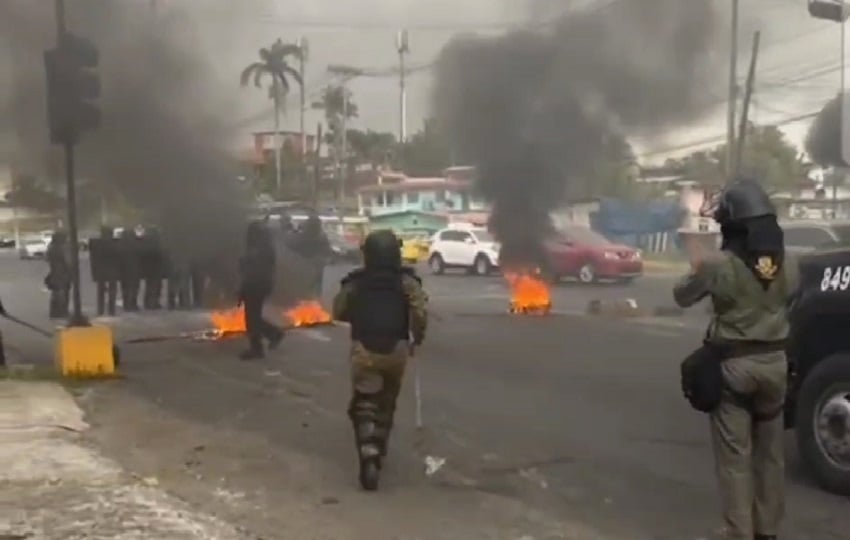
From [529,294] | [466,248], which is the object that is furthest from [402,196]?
[529,294]

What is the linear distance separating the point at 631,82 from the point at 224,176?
300 inches

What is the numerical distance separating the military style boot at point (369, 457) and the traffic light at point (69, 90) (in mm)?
5528

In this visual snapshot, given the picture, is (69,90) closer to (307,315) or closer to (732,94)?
(307,315)

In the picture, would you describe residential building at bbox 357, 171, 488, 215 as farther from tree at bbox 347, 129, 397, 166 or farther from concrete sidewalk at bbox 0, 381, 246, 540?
concrete sidewalk at bbox 0, 381, 246, 540

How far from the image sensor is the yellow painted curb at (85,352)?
11.2 m

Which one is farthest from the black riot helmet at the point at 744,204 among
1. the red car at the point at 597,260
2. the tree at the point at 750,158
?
the red car at the point at 597,260

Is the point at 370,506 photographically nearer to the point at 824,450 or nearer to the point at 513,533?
the point at 513,533

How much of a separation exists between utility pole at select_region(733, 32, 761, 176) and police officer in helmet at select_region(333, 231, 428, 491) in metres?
11.3

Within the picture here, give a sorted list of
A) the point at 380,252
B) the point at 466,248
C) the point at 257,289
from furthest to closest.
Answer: the point at 466,248 → the point at 257,289 → the point at 380,252

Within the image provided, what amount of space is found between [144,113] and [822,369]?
396 inches

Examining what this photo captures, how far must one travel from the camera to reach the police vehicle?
6.52 m

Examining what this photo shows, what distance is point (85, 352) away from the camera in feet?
36.9

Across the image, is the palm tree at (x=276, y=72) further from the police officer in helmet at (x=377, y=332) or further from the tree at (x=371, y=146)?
the tree at (x=371, y=146)

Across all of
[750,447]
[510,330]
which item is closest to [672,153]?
[510,330]
